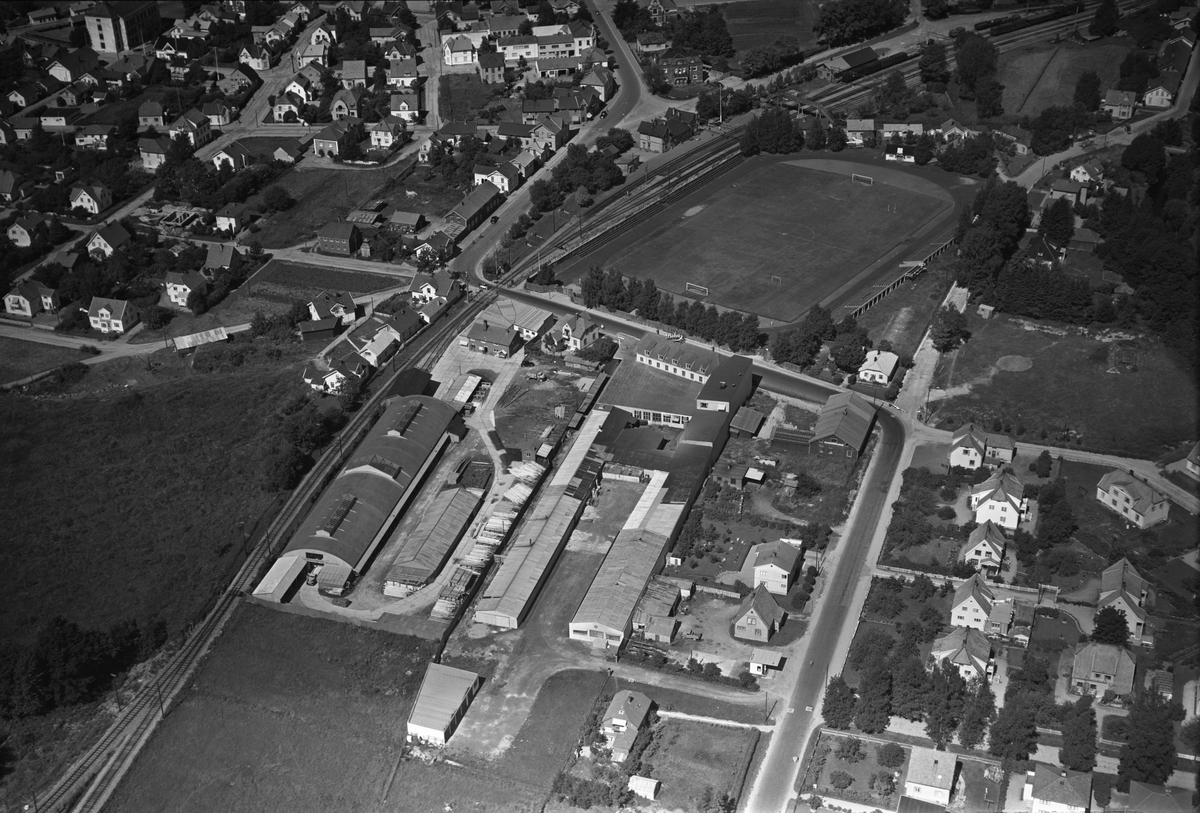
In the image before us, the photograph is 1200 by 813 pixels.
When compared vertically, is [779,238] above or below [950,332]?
below

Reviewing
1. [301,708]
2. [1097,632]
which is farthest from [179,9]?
[1097,632]

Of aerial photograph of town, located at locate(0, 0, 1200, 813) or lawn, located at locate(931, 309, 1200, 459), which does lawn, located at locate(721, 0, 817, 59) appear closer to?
aerial photograph of town, located at locate(0, 0, 1200, 813)

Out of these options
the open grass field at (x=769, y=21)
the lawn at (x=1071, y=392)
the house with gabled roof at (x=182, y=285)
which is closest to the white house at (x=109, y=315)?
the house with gabled roof at (x=182, y=285)

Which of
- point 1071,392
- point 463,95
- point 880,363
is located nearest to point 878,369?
point 880,363

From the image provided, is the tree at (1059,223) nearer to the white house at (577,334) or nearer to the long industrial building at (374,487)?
the white house at (577,334)

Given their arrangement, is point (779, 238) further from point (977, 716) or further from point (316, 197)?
point (977, 716)

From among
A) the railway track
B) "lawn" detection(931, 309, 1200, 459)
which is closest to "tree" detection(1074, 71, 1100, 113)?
the railway track
